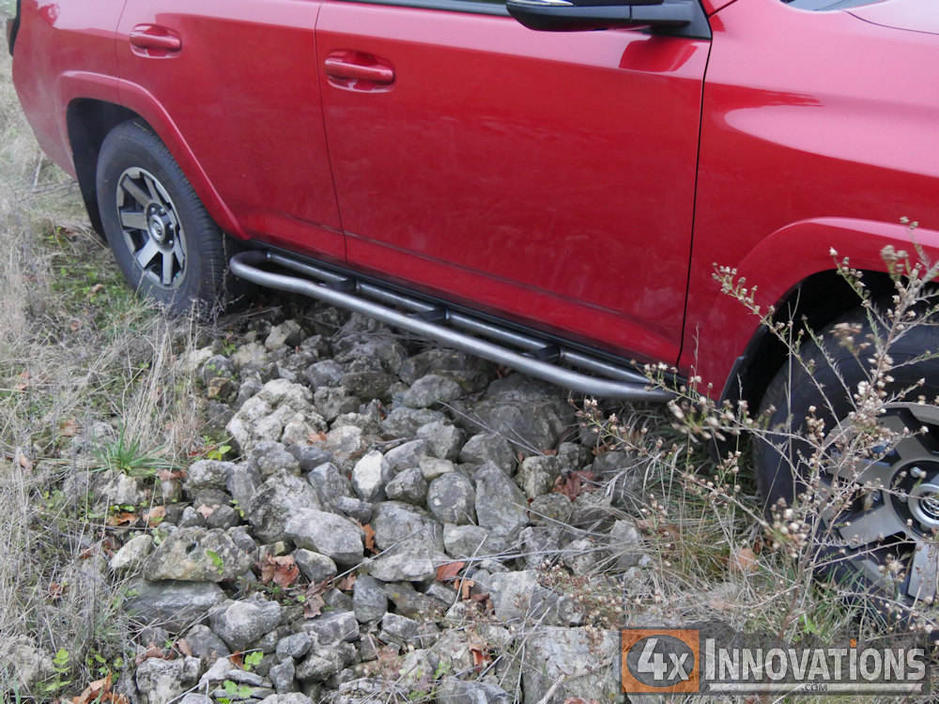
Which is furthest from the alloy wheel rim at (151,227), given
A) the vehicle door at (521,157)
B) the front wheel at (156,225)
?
the vehicle door at (521,157)

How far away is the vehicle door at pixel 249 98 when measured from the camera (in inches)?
125

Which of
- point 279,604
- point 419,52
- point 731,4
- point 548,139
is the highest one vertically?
point 731,4

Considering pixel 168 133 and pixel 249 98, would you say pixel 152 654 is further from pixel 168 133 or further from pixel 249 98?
pixel 168 133

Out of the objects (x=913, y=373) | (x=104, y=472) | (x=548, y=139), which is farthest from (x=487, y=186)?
(x=104, y=472)

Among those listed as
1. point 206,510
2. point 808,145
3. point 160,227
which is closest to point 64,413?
point 206,510

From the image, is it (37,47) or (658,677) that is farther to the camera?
(37,47)

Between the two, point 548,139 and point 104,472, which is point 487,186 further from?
point 104,472

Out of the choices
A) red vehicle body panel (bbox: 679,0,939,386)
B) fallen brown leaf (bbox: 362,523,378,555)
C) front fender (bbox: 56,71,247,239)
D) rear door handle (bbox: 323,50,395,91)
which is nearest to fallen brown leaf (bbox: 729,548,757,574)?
red vehicle body panel (bbox: 679,0,939,386)

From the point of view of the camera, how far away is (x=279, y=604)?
2596 mm

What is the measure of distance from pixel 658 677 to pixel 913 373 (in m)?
0.92

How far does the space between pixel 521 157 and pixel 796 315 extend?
2.84 feet

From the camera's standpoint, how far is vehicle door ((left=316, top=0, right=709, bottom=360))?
7.87 ft

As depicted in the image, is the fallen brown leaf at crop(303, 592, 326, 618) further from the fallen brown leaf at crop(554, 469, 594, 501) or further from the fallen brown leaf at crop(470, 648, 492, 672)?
the fallen brown leaf at crop(554, 469, 594, 501)

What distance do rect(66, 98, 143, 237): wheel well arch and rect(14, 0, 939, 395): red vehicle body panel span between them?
15.8 inches
